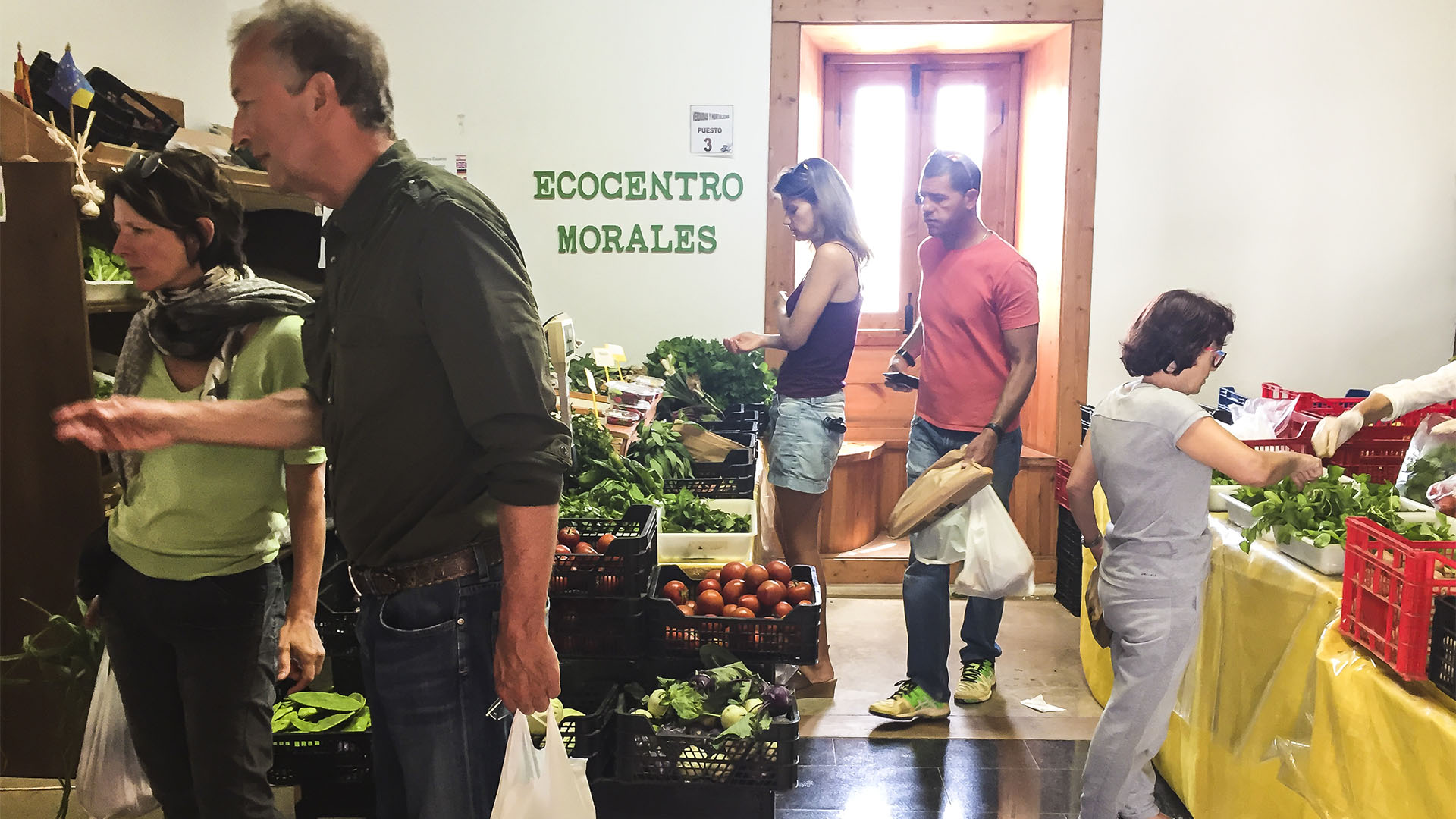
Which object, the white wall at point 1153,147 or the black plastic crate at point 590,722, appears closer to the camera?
the black plastic crate at point 590,722

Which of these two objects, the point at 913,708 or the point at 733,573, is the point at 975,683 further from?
the point at 733,573

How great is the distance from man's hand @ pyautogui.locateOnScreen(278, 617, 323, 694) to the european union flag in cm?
195

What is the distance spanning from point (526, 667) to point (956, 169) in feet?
8.35

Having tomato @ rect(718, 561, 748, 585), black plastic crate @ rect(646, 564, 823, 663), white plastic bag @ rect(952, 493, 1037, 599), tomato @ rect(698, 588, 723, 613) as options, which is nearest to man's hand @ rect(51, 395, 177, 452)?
black plastic crate @ rect(646, 564, 823, 663)

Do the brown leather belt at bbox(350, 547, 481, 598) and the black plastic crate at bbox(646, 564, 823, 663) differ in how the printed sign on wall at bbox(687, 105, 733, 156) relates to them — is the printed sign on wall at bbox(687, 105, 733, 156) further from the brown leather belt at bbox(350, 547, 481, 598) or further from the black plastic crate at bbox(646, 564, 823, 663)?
the brown leather belt at bbox(350, 547, 481, 598)

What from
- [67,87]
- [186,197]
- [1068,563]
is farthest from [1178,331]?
[67,87]

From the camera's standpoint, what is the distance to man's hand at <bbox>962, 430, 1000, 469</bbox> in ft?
11.6

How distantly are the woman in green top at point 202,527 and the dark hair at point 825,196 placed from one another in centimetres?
210

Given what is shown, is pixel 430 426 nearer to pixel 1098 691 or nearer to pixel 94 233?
pixel 94 233

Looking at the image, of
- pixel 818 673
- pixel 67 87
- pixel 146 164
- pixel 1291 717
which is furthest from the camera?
pixel 818 673

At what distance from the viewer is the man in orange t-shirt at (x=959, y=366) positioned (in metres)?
3.59

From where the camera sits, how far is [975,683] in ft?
12.7

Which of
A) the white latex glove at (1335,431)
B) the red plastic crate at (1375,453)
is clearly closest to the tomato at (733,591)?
the white latex glove at (1335,431)

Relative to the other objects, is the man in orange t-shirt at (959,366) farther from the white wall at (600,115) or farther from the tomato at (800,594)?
the white wall at (600,115)
